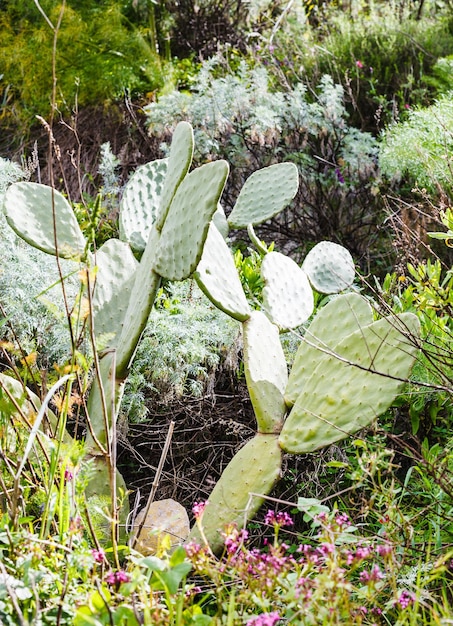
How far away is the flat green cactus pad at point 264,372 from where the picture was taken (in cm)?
200

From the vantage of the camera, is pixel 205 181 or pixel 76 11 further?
pixel 76 11

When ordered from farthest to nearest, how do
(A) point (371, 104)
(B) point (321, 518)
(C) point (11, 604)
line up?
(A) point (371, 104) → (B) point (321, 518) → (C) point (11, 604)

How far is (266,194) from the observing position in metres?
2.97

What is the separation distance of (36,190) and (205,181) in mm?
770

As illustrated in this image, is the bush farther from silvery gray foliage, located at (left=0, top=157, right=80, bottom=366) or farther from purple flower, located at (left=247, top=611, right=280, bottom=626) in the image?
purple flower, located at (left=247, top=611, right=280, bottom=626)

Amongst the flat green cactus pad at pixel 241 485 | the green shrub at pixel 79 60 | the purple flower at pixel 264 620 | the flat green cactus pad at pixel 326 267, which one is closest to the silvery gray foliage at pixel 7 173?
the flat green cactus pad at pixel 326 267

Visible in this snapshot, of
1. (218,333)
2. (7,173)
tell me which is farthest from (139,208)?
(7,173)

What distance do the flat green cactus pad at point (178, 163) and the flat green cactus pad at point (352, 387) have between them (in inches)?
26.0

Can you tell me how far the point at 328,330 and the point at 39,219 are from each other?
0.99m

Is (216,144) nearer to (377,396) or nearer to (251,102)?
(251,102)

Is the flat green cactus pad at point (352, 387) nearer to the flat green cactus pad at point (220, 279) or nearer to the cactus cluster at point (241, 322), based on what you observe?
the cactus cluster at point (241, 322)

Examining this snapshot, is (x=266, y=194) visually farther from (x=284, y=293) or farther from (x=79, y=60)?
(x=79, y=60)

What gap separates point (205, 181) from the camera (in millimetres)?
1912

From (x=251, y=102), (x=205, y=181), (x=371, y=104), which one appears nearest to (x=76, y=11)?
(x=251, y=102)
